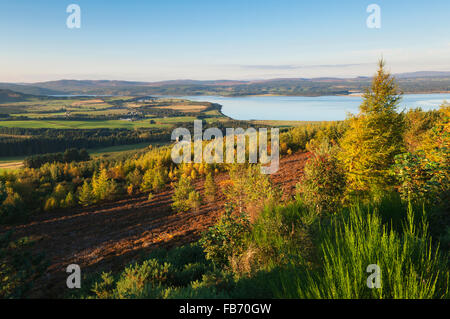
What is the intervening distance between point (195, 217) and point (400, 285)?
27206mm

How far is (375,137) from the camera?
1642 centimetres

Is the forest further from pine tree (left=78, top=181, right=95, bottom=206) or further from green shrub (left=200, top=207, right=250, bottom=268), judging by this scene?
pine tree (left=78, top=181, right=95, bottom=206)

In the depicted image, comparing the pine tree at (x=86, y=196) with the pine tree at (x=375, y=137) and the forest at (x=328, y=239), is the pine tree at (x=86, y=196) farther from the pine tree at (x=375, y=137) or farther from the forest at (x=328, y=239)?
the pine tree at (x=375, y=137)

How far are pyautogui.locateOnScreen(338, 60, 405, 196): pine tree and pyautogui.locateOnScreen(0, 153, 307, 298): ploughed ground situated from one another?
546cm

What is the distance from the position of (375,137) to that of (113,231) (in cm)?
3144

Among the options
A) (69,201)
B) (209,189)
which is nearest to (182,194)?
(209,189)

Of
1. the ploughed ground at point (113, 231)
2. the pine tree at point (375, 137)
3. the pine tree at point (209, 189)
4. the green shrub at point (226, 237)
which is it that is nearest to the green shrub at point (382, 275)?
the green shrub at point (226, 237)

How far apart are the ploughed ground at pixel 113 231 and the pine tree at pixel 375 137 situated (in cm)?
546

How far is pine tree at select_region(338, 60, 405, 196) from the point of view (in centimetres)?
1625

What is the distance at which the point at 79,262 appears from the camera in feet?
71.5

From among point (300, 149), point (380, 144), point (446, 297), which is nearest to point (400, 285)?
point (446, 297)

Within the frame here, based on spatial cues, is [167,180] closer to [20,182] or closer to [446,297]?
[20,182]

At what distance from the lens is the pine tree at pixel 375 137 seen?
16250mm

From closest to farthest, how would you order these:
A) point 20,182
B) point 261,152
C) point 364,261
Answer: point 364,261
point 261,152
point 20,182
